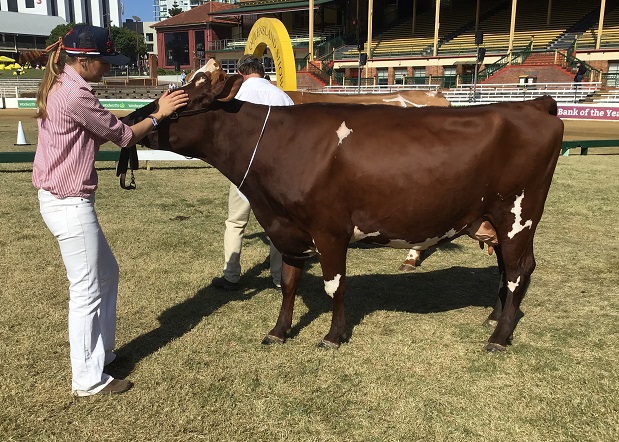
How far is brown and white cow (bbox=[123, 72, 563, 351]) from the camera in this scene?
3643 mm

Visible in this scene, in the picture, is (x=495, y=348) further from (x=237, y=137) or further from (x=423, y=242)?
(x=237, y=137)

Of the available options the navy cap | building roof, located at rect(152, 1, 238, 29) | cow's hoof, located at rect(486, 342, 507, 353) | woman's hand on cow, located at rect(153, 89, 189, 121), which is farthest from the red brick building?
cow's hoof, located at rect(486, 342, 507, 353)

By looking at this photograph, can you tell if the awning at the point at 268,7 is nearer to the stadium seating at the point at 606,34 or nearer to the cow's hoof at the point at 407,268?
the stadium seating at the point at 606,34

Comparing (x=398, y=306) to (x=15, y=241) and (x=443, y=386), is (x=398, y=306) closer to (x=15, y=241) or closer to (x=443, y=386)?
(x=443, y=386)

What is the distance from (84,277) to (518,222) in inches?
122

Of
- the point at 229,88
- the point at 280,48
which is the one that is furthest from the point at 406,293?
the point at 280,48

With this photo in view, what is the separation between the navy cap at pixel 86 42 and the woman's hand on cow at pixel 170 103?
437mm

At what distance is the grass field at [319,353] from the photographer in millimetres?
3137

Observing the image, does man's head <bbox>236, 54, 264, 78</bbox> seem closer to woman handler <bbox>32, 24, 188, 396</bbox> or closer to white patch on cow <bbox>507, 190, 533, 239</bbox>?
woman handler <bbox>32, 24, 188, 396</bbox>

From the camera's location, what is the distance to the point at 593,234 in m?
7.21

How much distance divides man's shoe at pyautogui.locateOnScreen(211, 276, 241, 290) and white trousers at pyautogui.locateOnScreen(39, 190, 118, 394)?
5.98 ft

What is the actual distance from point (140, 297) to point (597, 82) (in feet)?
89.1

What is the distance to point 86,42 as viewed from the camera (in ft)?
9.70

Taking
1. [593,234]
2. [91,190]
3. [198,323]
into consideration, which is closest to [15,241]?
[198,323]
